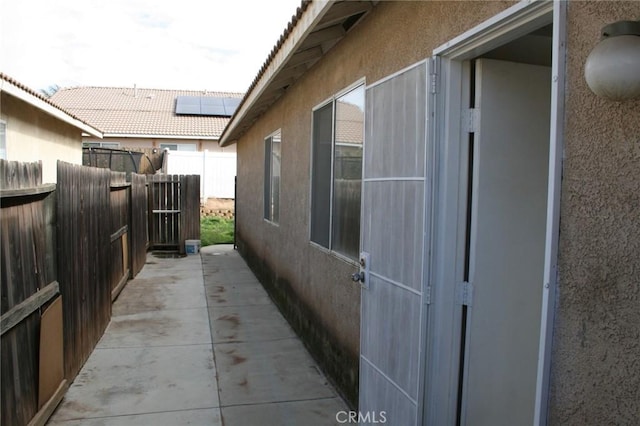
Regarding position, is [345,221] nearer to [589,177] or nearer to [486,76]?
[486,76]

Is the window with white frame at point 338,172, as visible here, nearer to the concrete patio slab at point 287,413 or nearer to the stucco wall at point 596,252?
the concrete patio slab at point 287,413

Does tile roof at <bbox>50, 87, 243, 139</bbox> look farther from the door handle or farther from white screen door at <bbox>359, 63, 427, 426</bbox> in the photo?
white screen door at <bbox>359, 63, 427, 426</bbox>

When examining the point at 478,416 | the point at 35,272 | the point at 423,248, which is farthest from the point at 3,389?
the point at 478,416

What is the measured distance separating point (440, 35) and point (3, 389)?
3173mm

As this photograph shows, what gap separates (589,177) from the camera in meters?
1.70

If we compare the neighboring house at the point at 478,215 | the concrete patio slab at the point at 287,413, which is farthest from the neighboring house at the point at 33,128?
the concrete patio slab at the point at 287,413

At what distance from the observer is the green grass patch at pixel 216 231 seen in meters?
16.2

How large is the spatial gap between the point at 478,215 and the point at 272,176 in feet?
19.6

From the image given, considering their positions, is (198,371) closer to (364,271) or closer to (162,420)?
(162,420)

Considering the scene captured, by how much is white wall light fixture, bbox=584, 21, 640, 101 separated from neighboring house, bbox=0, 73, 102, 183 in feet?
28.5

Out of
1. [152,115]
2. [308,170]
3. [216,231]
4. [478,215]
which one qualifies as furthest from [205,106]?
[478,215]

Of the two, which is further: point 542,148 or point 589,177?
point 542,148

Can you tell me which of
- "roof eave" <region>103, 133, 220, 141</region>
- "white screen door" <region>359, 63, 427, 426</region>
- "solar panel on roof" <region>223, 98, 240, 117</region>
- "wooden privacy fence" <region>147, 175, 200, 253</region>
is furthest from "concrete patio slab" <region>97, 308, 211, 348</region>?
"solar panel on roof" <region>223, 98, 240, 117</region>

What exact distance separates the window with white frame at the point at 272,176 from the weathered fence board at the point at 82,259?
8.20 ft
